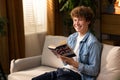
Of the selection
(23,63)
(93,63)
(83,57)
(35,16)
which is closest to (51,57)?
(23,63)

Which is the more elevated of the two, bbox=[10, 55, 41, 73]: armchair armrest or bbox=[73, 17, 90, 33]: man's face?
bbox=[73, 17, 90, 33]: man's face

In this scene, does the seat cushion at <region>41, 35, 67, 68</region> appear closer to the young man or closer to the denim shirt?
the young man

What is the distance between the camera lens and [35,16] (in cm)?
416

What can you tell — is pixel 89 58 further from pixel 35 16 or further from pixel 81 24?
pixel 35 16

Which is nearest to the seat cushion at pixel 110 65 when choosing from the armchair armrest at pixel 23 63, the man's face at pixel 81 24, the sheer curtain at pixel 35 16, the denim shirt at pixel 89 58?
the denim shirt at pixel 89 58

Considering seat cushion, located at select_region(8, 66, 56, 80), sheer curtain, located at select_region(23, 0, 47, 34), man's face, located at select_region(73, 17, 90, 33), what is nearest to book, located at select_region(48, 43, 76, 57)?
man's face, located at select_region(73, 17, 90, 33)

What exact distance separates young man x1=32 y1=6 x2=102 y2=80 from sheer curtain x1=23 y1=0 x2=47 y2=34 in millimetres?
1743

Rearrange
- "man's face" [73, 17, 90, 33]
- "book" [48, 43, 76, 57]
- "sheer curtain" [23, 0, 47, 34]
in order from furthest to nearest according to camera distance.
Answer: "sheer curtain" [23, 0, 47, 34]
"man's face" [73, 17, 90, 33]
"book" [48, 43, 76, 57]

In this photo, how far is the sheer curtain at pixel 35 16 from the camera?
4038mm

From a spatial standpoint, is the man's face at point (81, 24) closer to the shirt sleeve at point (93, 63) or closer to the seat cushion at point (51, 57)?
the shirt sleeve at point (93, 63)

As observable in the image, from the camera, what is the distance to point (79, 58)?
238 centimetres

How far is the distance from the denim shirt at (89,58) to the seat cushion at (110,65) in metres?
0.05

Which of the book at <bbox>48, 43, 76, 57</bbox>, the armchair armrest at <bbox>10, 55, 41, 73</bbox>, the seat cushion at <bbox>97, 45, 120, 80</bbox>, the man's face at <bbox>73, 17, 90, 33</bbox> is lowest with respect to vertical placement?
the armchair armrest at <bbox>10, 55, 41, 73</bbox>

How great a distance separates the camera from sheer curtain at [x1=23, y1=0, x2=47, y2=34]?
4.04 metres
